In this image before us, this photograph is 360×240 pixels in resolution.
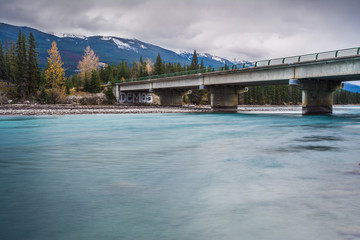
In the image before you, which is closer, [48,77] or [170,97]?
[48,77]

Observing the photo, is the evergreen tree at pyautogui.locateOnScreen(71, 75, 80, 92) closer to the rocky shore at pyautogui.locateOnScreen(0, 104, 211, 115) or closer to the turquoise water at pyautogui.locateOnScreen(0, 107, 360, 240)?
the rocky shore at pyautogui.locateOnScreen(0, 104, 211, 115)

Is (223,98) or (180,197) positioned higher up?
(223,98)

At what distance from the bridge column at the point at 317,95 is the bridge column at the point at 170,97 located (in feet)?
141

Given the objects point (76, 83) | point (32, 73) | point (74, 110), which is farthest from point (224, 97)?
point (76, 83)

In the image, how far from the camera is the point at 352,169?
9844 mm

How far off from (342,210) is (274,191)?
5.65 feet

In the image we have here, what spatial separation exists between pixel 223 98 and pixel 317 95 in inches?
804

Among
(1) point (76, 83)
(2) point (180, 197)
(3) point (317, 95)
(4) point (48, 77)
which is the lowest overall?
(2) point (180, 197)

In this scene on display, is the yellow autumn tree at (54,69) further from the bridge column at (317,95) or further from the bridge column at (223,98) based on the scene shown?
the bridge column at (317,95)

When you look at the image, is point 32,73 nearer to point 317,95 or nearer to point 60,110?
point 60,110

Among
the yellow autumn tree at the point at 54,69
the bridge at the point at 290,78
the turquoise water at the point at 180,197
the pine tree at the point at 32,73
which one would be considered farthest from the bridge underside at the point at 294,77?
the pine tree at the point at 32,73

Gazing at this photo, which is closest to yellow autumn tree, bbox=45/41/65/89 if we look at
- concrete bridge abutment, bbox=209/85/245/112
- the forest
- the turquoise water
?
the forest

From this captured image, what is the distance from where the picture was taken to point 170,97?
8369 cm

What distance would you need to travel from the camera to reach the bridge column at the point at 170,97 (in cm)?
8300
